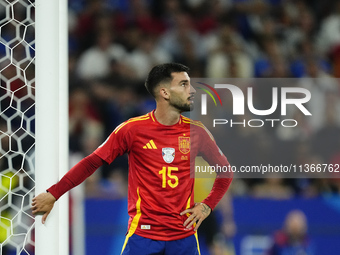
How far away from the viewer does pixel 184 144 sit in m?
2.34

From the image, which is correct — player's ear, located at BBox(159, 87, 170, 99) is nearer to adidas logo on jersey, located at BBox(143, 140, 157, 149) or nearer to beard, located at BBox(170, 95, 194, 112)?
beard, located at BBox(170, 95, 194, 112)

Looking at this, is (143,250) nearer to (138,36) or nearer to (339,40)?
(138,36)

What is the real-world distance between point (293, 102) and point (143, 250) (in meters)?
2.82

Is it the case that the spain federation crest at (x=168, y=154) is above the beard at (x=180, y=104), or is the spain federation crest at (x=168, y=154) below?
below

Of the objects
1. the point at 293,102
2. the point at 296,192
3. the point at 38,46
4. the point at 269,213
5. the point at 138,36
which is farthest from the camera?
the point at 138,36

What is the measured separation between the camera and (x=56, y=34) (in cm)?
212

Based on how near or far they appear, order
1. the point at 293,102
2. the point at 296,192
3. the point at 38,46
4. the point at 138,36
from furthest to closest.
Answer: the point at 138,36, the point at 293,102, the point at 296,192, the point at 38,46

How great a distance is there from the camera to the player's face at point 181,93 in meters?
2.38

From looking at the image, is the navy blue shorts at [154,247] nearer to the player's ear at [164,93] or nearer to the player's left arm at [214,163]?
the player's left arm at [214,163]

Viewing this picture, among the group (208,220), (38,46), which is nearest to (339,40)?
(208,220)

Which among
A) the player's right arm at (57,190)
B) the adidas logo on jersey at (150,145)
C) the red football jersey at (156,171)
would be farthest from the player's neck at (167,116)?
the player's right arm at (57,190)

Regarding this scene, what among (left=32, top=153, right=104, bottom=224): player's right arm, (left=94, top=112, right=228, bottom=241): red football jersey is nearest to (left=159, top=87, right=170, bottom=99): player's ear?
(left=94, top=112, right=228, bottom=241): red football jersey

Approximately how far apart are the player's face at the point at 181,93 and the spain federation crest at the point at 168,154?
25cm

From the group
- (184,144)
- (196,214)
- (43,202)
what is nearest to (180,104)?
(184,144)
